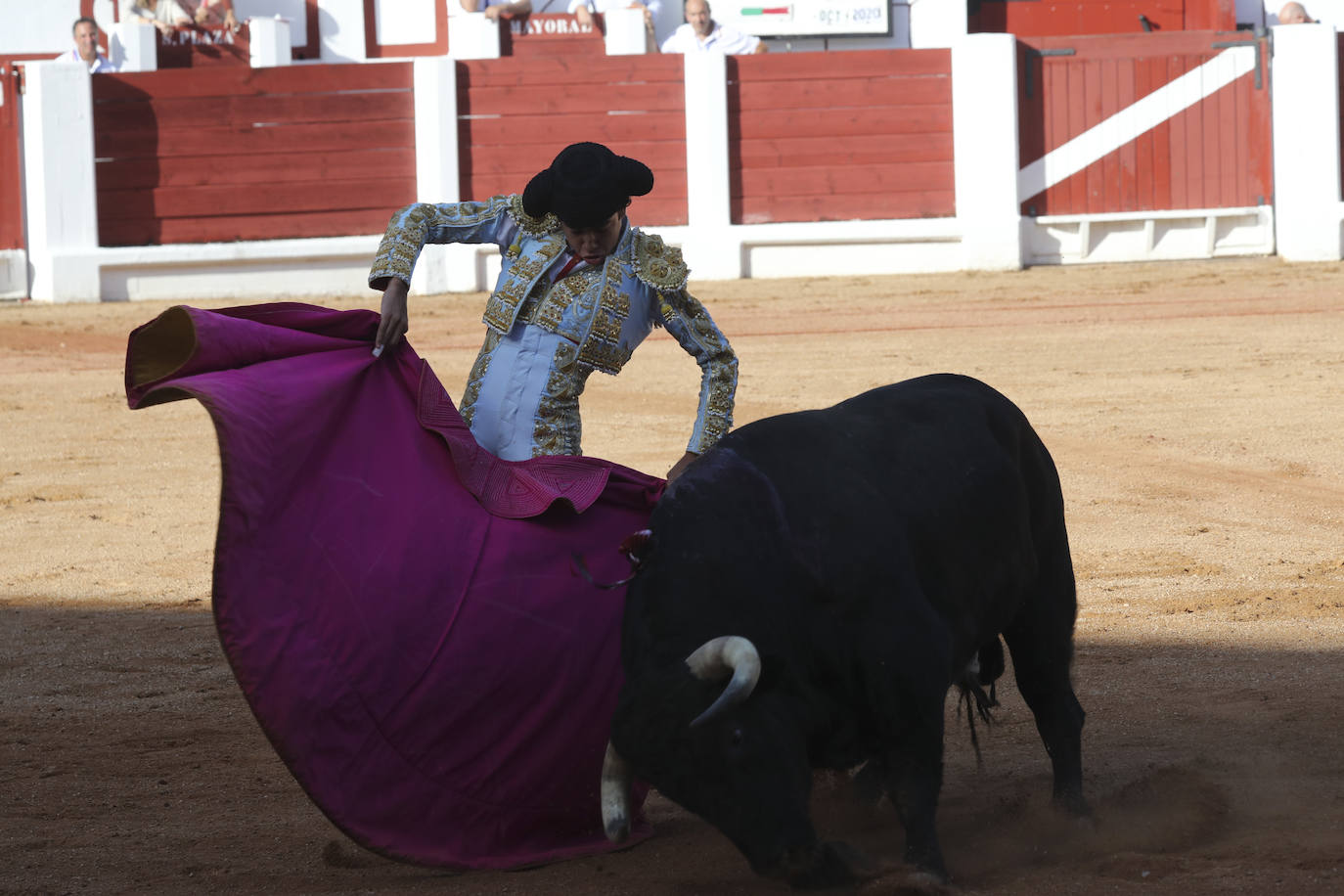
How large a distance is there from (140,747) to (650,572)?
4.60 feet

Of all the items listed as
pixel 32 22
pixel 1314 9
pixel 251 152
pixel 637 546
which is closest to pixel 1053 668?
pixel 637 546

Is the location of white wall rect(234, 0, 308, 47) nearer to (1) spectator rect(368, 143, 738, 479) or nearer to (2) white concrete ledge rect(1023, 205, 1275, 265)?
(2) white concrete ledge rect(1023, 205, 1275, 265)

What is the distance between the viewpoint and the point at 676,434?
19.9ft

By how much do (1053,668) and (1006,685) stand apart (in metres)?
0.83

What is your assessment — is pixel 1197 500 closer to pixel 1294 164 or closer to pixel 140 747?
pixel 140 747

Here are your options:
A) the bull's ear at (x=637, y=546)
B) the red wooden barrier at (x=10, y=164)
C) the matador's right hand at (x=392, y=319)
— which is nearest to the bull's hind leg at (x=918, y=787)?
the bull's ear at (x=637, y=546)

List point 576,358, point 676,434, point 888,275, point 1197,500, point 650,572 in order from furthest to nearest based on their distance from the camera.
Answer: point 888,275
point 676,434
point 1197,500
point 576,358
point 650,572

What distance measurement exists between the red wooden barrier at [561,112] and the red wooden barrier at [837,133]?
1.32ft

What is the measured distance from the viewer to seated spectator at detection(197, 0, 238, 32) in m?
11.8

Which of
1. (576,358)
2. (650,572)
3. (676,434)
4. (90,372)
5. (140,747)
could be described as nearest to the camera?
(650,572)

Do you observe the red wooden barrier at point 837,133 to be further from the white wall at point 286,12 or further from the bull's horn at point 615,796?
the bull's horn at point 615,796

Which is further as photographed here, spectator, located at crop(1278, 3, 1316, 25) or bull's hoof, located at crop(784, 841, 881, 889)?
spectator, located at crop(1278, 3, 1316, 25)

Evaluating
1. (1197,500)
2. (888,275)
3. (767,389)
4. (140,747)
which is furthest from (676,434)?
(888,275)

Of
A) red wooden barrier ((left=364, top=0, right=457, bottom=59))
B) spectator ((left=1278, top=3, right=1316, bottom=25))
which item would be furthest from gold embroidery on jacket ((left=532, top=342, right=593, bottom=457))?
red wooden barrier ((left=364, top=0, right=457, bottom=59))
